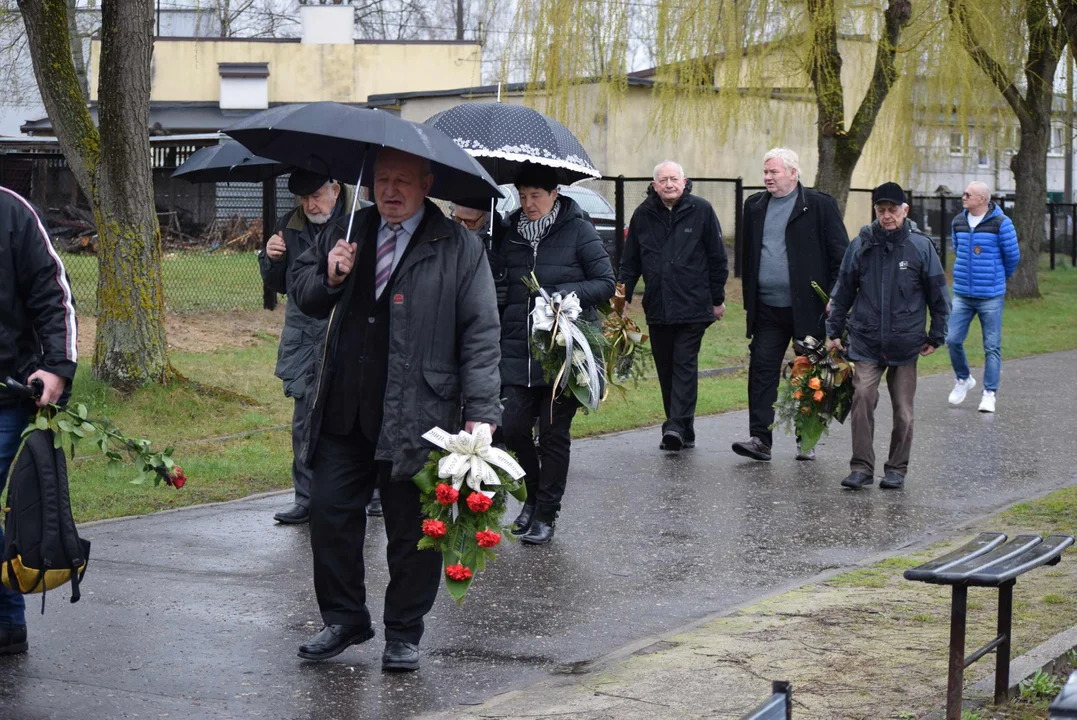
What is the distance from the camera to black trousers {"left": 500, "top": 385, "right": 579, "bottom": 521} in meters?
7.57

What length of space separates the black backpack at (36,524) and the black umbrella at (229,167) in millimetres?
2818

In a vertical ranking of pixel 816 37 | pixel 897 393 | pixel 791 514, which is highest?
pixel 816 37

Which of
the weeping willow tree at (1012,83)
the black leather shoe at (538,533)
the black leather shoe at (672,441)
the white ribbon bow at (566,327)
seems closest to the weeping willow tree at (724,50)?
the weeping willow tree at (1012,83)

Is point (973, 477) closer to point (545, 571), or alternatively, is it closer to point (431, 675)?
point (545, 571)

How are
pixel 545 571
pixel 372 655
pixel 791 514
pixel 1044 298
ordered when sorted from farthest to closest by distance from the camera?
pixel 1044 298 → pixel 791 514 → pixel 545 571 → pixel 372 655

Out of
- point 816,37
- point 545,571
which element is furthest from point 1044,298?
point 545,571

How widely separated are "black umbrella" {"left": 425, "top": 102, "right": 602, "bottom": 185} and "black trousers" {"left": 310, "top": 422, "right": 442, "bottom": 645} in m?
2.23

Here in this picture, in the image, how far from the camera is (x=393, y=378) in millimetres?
5316

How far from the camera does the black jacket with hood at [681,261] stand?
10.4m

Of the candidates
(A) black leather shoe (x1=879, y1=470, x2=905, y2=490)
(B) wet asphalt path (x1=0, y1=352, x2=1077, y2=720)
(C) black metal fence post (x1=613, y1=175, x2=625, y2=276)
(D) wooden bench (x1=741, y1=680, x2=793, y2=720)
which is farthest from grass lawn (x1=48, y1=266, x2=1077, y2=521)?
(D) wooden bench (x1=741, y1=680, x2=793, y2=720)

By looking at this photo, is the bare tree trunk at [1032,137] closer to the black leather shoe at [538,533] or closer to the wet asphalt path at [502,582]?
the wet asphalt path at [502,582]

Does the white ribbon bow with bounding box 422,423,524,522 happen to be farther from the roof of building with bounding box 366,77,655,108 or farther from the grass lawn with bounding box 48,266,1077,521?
the roof of building with bounding box 366,77,655,108

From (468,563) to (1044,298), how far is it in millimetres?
24130

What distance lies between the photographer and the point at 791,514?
8.56 metres
